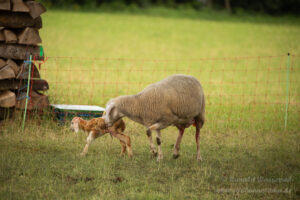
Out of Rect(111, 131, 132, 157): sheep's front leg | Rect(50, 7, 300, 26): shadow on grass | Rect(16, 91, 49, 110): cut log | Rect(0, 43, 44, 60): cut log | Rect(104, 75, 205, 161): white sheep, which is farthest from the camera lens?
Rect(50, 7, 300, 26): shadow on grass

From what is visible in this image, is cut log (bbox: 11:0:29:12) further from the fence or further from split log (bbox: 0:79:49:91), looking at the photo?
the fence

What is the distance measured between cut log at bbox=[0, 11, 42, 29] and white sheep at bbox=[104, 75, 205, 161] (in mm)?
3215

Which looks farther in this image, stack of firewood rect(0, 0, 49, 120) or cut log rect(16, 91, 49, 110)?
cut log rect(16, 91, 49, 110)

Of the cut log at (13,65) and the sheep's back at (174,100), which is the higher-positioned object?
the cut log at (13,65)

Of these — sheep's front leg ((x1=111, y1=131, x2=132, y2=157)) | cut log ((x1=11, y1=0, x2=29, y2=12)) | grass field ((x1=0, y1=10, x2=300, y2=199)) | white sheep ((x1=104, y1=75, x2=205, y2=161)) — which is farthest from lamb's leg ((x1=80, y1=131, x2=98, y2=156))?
cut log ((x1=11, y1=0, x2=29, y2=12))

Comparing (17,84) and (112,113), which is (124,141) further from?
(17,84)

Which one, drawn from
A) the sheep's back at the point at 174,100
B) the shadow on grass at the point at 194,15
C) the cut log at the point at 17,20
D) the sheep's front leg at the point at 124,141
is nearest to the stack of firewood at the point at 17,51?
the cut log at the point at 17,20

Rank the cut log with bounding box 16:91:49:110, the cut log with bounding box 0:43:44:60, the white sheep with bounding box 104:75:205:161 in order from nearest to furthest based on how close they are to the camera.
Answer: the white sheep with bounding box 104:75:205:161 < the cut log with bounding box 0:43:44:60 < the cut log with bounding box 16:91:49:110

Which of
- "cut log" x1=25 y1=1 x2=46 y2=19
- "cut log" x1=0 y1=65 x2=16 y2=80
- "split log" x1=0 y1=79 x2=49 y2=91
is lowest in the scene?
"split log" x1=0 y1=79 x2=49 y2=91

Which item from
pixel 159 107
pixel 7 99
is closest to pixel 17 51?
pixel 7 99

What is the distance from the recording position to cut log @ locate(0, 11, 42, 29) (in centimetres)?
814

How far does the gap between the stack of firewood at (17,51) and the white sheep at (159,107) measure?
2.66 metres

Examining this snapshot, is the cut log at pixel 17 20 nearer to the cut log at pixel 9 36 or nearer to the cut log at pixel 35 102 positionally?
the cut log at pixel 9 36

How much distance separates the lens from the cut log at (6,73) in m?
7.83
